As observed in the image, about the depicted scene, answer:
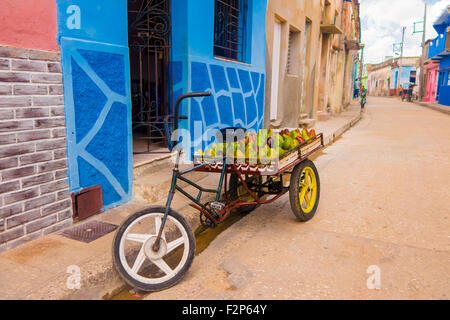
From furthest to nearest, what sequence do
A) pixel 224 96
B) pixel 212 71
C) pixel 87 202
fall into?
pixel 224 96 < pixel 212 71 < pixel 87 202

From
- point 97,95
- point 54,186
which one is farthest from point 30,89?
point 54,186

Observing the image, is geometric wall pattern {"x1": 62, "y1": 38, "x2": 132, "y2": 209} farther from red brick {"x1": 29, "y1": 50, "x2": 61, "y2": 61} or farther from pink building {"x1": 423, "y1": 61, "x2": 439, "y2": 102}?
pink building {"x1": 423, "y1": 61, "x2": 439, "y2": 102}

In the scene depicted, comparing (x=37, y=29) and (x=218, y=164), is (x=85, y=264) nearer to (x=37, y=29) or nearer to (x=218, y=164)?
(x=218, y=164)

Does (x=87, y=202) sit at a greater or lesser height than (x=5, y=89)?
lesser

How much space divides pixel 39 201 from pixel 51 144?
20.1 inches

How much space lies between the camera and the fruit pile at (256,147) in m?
3.33

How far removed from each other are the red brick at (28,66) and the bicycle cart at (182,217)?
1.23m

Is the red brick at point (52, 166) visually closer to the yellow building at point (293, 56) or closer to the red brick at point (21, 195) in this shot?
Result: the red brick at point (21, 195)

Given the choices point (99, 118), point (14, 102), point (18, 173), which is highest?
point (14, 102)

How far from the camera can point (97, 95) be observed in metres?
3.67

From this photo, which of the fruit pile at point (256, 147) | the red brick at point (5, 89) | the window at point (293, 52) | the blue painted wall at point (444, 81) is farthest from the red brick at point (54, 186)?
the blue painted wall at point (444, 81)

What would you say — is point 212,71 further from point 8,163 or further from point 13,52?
point 8,163

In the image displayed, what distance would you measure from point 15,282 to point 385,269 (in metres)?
2.76

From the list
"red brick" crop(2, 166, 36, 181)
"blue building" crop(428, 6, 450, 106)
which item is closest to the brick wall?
"red brick" crop(2, 166, 36, 181)
